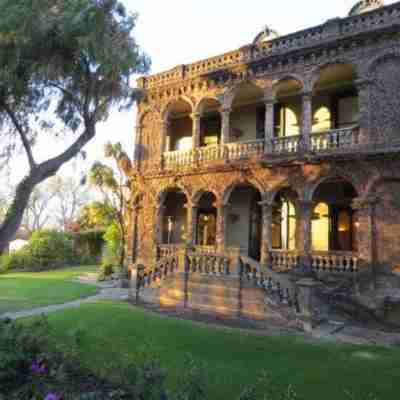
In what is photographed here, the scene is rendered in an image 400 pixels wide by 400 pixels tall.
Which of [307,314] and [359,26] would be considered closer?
[307,314]

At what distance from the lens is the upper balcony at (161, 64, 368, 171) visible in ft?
40.8

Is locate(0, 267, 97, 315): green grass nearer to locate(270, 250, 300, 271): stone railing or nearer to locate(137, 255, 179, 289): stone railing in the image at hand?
locate(137, 255, 179, 289): stone railing

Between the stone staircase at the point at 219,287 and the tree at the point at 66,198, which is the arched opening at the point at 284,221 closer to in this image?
the stone staircase at the point at 219,287

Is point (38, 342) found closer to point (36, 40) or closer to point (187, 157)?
point (36, 40)

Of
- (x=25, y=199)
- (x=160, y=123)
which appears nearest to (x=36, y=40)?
(x=25, y=199)

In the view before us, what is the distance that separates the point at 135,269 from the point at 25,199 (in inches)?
215

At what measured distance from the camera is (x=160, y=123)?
17062 millimetres

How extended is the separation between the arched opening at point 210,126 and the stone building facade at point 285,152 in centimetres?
8

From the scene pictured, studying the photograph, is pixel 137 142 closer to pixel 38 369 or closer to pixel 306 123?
pixel 306 123


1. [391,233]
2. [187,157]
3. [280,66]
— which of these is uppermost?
[280,66]

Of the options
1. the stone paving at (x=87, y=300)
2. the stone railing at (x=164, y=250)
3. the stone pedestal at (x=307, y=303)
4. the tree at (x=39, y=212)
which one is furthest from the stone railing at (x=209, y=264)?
the tree at (x=39, y=212)

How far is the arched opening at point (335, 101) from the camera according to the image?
1343 cm

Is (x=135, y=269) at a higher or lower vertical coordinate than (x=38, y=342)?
higher

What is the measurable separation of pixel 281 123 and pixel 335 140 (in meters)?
3.66
